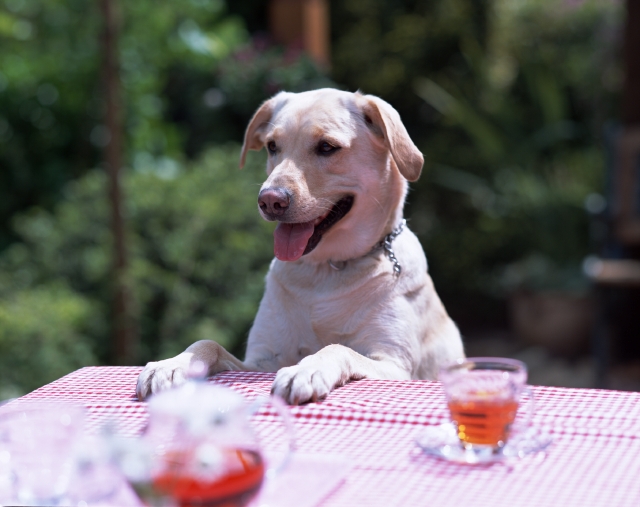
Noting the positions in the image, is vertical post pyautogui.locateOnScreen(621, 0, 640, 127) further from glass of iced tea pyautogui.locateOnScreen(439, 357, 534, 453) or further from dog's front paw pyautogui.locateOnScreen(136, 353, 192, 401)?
glass of iced tea pyautogui.locateOnScreen(439, 357, 534, 453)

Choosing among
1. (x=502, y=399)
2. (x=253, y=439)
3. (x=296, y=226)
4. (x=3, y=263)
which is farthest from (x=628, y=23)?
(x=253, y=439)

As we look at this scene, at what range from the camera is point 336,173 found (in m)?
2.35

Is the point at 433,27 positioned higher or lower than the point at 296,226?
higher

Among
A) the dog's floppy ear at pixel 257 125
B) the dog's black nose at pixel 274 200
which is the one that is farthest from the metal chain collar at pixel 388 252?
the dog's floppy ear at pixel 257 125

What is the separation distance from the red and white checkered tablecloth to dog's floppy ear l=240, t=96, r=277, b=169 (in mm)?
1038

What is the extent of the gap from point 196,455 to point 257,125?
181 centimetres

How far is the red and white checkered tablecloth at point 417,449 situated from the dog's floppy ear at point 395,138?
74 cm

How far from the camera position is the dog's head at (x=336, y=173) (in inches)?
89.4

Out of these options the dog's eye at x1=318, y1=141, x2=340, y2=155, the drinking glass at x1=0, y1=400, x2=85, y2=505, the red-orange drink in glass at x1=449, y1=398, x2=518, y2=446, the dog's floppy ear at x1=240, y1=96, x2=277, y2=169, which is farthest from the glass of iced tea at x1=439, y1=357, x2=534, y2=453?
the dog's floppy ear at x1=240, y1=96, x2=277, y2=169

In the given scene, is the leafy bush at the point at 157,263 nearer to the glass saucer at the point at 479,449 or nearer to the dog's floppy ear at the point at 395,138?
the dog's floppy ear at the point at 395,138

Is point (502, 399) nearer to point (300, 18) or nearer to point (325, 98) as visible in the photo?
point (325, 98)

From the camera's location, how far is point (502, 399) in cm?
127

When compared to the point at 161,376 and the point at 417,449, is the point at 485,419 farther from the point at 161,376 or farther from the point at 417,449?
the point at 161,376

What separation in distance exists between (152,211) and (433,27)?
4051 millimetres
